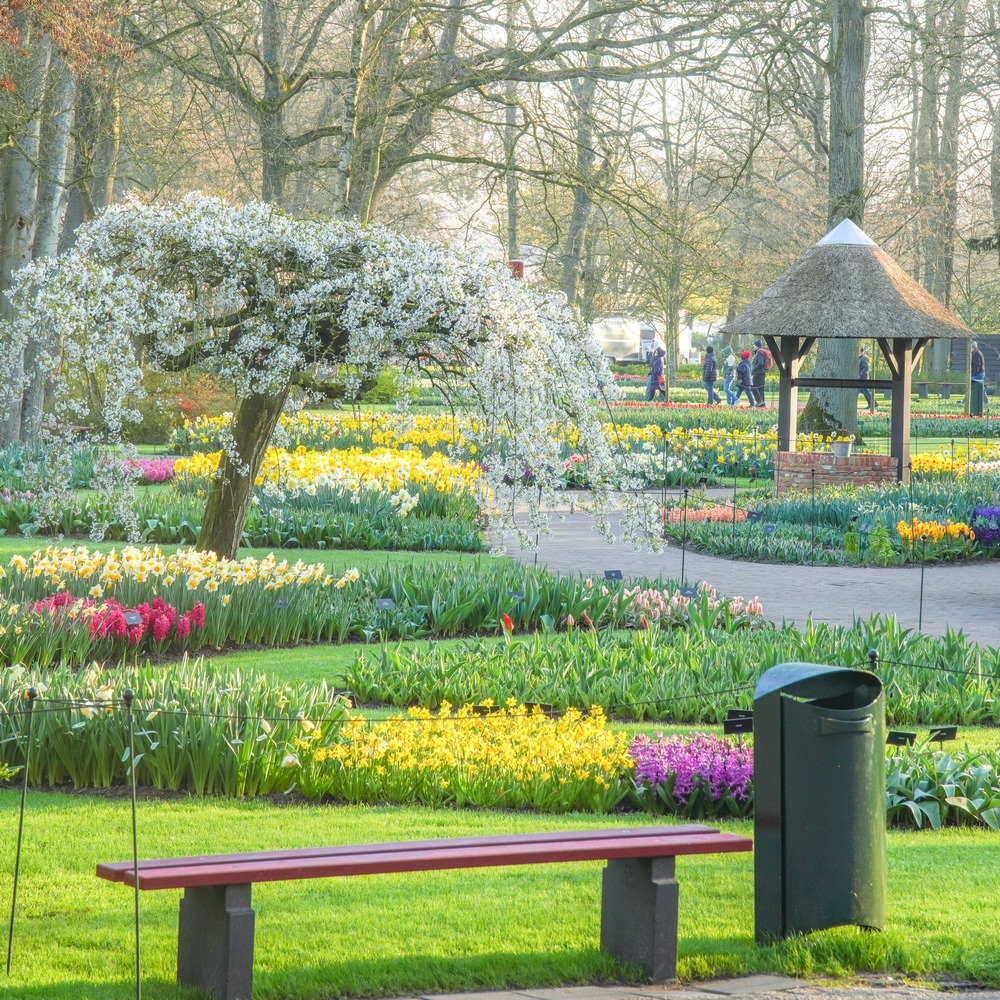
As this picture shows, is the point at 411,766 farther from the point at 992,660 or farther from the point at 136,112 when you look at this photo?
the point at 136,112

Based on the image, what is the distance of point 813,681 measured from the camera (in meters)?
4.17

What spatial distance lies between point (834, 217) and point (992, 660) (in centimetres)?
1492

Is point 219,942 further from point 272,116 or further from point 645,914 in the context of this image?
point 272,116

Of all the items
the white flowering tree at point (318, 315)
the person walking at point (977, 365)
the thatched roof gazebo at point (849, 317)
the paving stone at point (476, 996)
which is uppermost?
the person walking at point (977, 365)

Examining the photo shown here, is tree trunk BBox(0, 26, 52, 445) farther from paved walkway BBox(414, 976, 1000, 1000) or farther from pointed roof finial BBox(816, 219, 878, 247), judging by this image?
paved walkway BBox(414, 976, 1000, 1000)

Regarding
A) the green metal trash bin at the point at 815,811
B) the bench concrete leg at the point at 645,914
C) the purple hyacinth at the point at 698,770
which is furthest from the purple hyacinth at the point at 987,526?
the bench concrete leg at the point at 645,914

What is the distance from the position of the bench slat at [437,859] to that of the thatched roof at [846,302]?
13.3 metres

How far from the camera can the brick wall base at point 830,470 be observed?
16.3 metres

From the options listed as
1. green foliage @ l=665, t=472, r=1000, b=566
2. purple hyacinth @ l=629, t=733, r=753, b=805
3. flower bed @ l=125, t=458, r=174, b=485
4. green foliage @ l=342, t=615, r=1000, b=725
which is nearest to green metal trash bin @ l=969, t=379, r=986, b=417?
green foliage @ l=665, t=472, r=1000, b=566

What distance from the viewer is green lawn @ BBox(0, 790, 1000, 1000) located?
3705mm

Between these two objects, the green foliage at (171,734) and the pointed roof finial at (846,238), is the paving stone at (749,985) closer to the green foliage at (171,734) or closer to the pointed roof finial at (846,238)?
the green foliage at (171,734)

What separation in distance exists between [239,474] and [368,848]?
5550 mm

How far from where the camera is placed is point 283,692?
599 centimetres

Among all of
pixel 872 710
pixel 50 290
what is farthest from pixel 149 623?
pixel 872 710
